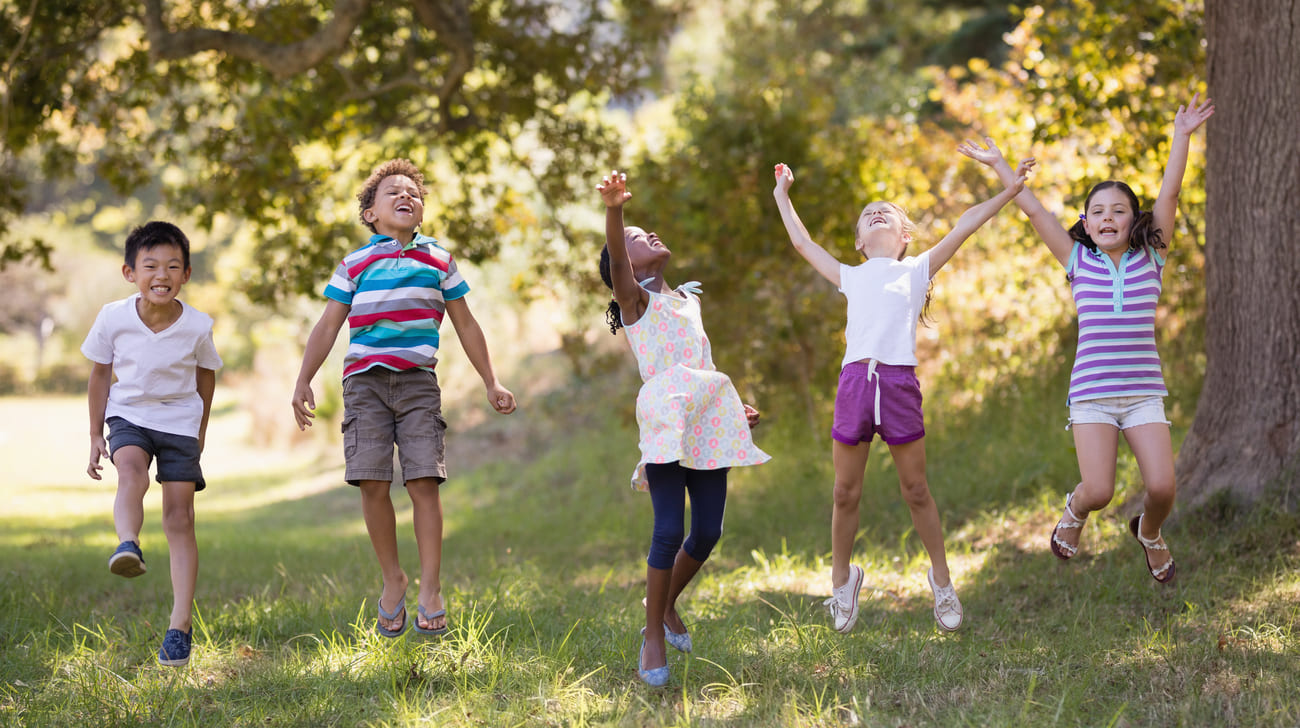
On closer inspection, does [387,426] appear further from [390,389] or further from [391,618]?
[391,618]

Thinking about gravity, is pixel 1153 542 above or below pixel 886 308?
below

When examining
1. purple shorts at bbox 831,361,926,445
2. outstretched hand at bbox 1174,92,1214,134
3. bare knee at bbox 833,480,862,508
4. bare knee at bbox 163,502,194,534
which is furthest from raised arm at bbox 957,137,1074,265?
bare knee at bbox 163,502,194,534

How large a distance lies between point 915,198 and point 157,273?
6.53 metres

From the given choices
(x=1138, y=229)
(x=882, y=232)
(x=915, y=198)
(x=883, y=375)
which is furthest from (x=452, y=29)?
(x=1138, y=229)

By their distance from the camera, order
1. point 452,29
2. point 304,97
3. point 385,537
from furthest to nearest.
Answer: point 304,97, point 452,29, point 385,537

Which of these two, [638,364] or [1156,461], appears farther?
[1156,461]

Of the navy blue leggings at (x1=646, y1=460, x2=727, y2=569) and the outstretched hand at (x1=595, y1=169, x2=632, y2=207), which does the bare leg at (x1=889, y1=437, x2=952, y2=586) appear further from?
the outstretched hand at (x1=595, y1=169, x2=632, y2=207)

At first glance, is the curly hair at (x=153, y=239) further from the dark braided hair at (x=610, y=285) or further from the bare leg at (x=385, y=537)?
the dark braided hair at (x=610, y=285)

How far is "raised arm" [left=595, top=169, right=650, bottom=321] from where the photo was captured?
12.3 feet

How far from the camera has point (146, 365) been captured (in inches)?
Answer: 171

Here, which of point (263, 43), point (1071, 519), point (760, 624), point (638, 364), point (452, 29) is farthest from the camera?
point (452, 29)

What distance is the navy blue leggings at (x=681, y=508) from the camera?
3916 mm

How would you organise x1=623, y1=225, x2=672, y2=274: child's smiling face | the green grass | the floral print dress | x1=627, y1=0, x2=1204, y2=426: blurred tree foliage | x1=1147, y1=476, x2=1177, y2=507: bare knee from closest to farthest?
1. the green grass
2. the floral print dress
3. x1=623, y1=225, x2=672, y2=274: child's smiling face
4. x1=1147, y1=476, x2=1177, y2=507: bare knee
5. x1=627, y1=0, x2=1204, y2=426: blurred tree foliage

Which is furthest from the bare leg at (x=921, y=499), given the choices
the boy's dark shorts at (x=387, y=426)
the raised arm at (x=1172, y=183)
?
the boy's dark shorts at (x=387, y=426)
